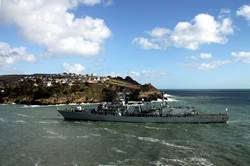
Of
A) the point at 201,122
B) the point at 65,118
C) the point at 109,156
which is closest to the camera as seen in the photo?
the point at 109,156

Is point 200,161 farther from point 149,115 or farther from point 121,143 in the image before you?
point 149,115

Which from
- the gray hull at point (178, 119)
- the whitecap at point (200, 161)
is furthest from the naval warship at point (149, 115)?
the whitecap at point (200, 161)

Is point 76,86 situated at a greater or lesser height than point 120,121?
greater

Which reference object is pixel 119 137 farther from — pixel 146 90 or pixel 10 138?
pixel 146 90

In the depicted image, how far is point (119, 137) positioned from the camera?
67188mm

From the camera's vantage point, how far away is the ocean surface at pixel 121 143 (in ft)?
159

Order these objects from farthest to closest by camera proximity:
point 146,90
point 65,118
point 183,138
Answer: point 146,90
point 65,118
point 183,138

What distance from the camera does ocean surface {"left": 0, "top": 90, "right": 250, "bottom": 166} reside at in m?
48.3

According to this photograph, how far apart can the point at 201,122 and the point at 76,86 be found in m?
86.0

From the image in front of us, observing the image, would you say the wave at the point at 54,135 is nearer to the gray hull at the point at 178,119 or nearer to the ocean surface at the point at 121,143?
the ocean surface at the point at 121,143

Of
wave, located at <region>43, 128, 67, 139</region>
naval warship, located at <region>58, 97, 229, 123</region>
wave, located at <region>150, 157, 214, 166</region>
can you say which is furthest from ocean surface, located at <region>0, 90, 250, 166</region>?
naval warship, located at <region>58, 97, 229, 123</region>

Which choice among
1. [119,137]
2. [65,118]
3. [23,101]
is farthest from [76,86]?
[119,137]

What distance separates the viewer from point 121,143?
199 ft

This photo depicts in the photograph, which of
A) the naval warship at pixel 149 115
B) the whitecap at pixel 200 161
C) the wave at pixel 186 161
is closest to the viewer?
the wave at pixel 186 161
